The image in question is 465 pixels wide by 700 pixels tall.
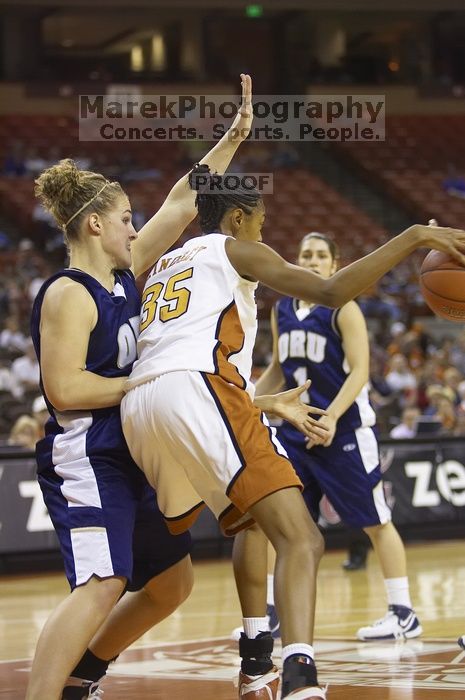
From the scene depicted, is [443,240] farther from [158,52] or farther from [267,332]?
[158,52]

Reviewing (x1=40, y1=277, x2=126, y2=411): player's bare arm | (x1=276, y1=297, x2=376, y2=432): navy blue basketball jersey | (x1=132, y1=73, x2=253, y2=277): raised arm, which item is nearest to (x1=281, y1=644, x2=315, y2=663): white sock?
(x1=40, y1=277, x2=126, y2=411): player's bare arm

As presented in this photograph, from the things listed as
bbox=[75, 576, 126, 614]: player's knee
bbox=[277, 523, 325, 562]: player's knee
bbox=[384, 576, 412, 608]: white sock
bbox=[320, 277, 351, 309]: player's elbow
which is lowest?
bbox=[384, 576, 412, 608]: white sock

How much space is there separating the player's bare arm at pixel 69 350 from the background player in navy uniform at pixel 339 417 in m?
2.37

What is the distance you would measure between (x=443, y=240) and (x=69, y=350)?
1.24 m

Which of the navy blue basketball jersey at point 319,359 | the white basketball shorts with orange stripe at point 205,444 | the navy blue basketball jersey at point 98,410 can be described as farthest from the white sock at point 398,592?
the navy blue basketball jersey at point 98,410

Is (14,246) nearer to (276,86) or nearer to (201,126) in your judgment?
(201,126)

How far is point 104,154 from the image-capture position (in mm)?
21156

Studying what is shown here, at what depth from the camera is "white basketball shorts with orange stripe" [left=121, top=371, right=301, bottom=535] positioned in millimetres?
3828

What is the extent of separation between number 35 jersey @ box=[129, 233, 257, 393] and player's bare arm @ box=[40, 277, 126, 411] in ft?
0.45

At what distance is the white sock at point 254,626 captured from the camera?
4.29 metres

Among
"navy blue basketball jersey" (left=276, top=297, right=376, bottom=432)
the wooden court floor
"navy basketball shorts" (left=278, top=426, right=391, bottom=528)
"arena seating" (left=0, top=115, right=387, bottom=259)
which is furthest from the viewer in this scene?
"arena seating" (left=0, top=115, right=387, bottom=259)

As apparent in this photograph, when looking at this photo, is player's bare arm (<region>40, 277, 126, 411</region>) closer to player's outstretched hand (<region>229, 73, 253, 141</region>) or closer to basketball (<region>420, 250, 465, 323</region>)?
player's outstretched hand (<region>229, 73, 253, 141</region>)

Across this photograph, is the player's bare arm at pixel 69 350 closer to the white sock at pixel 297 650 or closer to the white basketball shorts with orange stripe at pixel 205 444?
the white basketball shorts with orange stripe at pixel 205 444

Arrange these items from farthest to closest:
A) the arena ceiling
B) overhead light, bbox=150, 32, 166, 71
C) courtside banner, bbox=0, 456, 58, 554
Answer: overhead light, bbox=150, 32, 166, 71
the arena ceiling
courtside banner, bbox=0, 456, 58, 554
